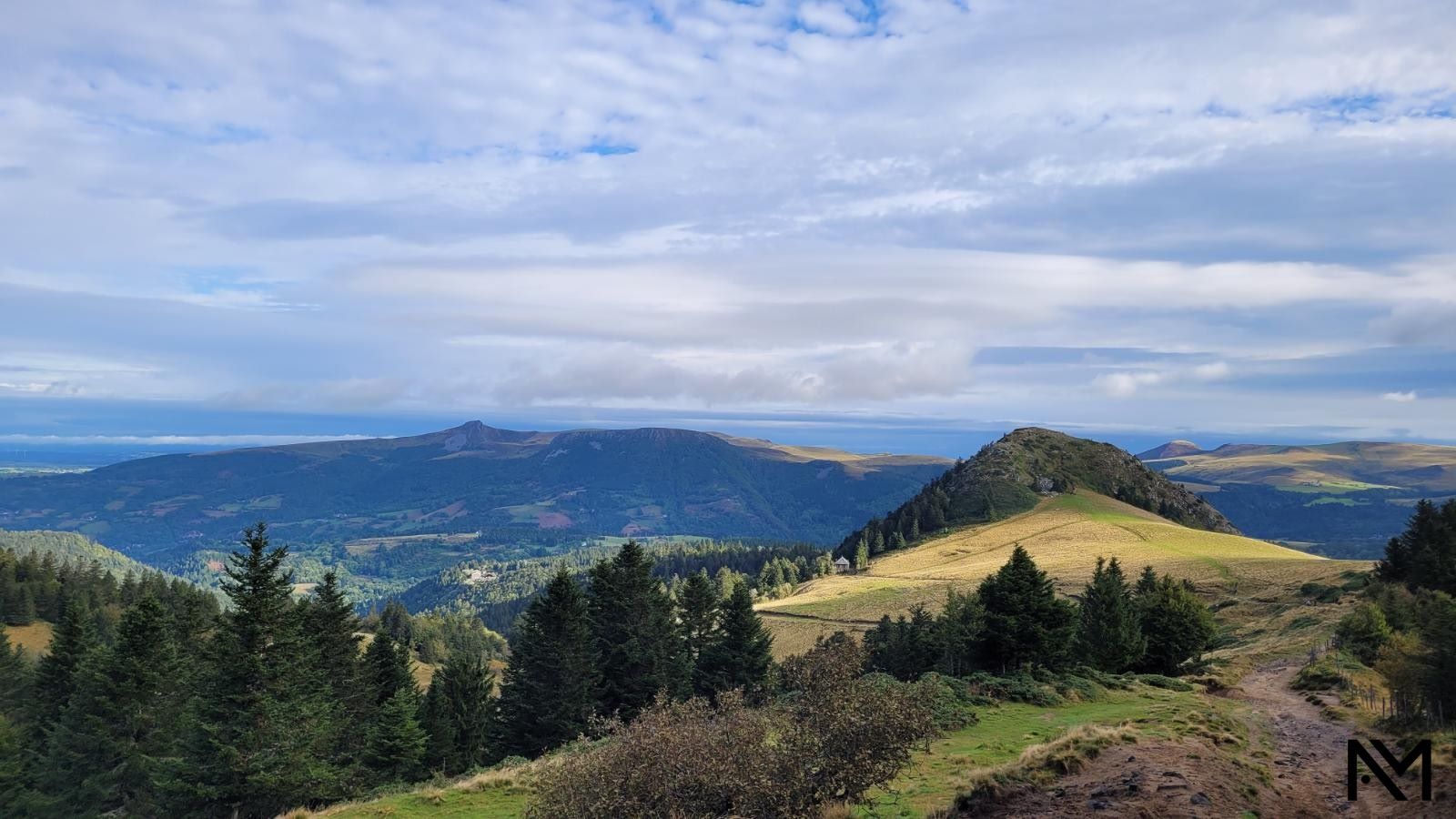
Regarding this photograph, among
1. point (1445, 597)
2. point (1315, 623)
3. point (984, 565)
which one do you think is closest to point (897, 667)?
point (1315, 623)

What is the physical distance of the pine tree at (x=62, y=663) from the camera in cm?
6569

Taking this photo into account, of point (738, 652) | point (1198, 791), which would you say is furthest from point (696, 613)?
point (1198, 791)

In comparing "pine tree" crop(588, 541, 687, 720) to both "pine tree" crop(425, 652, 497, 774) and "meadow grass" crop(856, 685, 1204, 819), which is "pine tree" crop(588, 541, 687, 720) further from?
"meadow grass" crop(856, 685, 1204, 819)

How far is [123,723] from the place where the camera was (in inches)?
2153

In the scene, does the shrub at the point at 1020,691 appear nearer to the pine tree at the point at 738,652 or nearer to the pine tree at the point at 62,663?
the pine tree at the point at 738,652

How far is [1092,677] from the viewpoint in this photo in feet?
163

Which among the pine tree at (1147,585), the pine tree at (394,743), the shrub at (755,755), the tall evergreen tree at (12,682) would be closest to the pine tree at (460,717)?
the pine tree at (394,743)

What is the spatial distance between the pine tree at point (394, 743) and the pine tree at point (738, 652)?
24.7m

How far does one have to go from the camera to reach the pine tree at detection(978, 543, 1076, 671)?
54438mm

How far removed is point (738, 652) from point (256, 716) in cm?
3729

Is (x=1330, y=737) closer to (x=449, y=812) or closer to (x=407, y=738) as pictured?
(x=449, y=812)

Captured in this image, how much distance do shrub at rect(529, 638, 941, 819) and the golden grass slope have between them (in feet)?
292

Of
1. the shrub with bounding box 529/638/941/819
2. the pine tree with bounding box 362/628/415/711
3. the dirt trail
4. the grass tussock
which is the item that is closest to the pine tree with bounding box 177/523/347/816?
the pine tree with bounding box 362/628/415/711

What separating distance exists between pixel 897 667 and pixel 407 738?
159 ft
